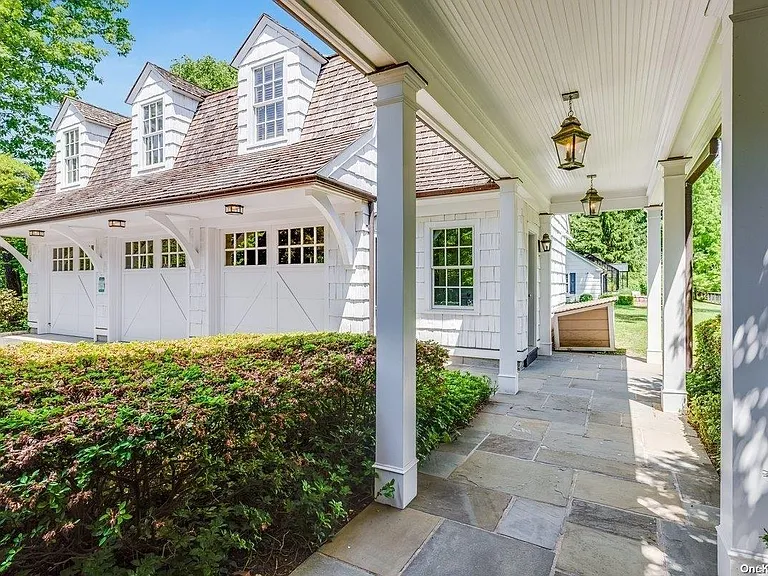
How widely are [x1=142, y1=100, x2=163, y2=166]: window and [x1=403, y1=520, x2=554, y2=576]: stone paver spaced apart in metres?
8.77

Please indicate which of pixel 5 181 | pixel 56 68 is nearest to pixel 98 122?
pixel 56 68

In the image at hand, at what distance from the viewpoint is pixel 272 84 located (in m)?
7.14

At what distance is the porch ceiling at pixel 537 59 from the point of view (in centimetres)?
225

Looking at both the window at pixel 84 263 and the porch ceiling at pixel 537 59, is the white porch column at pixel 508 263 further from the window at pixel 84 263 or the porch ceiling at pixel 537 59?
the window at pixel 84 263

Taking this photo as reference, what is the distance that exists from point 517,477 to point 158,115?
923 cm

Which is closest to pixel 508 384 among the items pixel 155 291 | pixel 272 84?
pixel 272 84

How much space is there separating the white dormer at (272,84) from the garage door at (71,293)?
227 inches

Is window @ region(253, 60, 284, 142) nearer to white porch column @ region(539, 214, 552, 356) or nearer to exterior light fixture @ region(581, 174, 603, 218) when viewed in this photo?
exterior light fixture @ region(581, 174, 603, 218)

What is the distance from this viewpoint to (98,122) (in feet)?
33.1

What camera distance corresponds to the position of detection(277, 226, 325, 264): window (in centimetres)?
696

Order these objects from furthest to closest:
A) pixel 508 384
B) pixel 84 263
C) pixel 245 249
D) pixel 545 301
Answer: pixel 84 263, pixel 545 301, pixel 245 249, pixel 508 384

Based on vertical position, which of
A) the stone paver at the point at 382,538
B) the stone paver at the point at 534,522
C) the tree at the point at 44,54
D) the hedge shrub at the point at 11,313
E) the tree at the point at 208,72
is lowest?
the stone paver at the point at 534,522

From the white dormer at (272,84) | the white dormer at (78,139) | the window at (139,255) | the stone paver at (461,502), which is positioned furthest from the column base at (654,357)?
the white dormer at (78,139)

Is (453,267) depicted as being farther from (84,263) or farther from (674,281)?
(84,263)
